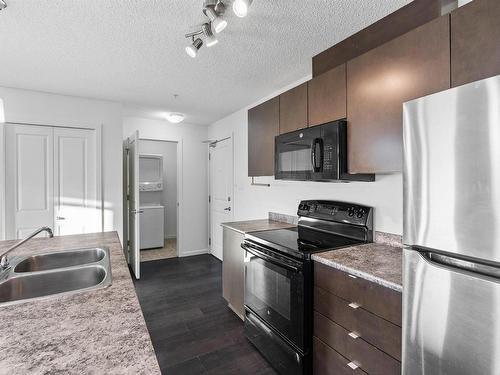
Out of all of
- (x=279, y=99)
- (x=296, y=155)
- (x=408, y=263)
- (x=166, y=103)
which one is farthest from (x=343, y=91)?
(x=166, y=103)

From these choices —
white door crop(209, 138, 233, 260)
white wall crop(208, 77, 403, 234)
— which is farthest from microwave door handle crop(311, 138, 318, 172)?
white door crop(209, 138, 233, 260)

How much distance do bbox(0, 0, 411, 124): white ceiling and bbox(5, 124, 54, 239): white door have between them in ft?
1.89

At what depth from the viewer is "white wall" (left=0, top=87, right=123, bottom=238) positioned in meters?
3.05

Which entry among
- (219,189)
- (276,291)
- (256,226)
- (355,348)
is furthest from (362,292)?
(219,189)

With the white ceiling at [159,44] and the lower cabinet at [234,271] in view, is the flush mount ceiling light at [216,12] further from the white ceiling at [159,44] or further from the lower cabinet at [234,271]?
the lower cabinet at [234,271]

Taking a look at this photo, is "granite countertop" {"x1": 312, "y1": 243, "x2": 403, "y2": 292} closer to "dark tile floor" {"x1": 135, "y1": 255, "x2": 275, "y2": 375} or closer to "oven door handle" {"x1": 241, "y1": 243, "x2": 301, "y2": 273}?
"oven door handle" {"x1": 241, "y1": 243, "x2": 301, "y2": 273}

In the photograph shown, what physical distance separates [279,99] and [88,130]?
2.57 meters

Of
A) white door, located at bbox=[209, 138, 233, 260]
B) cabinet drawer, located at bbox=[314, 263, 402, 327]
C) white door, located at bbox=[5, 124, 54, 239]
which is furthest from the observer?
white door, located at bbox=[209, 138, 233, 260]

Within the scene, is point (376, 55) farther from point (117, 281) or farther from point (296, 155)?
point (117, 281)

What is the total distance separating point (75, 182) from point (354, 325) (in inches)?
137

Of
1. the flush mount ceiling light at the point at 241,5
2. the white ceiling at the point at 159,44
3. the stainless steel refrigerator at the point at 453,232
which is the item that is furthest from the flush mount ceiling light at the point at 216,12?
the stainless steel refrigerator at the point at 453,232

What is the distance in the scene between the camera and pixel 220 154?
14.8ft

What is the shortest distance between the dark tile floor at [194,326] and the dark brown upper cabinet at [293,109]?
192 centimetres

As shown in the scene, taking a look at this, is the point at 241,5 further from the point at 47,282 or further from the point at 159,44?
the point at 47,282
